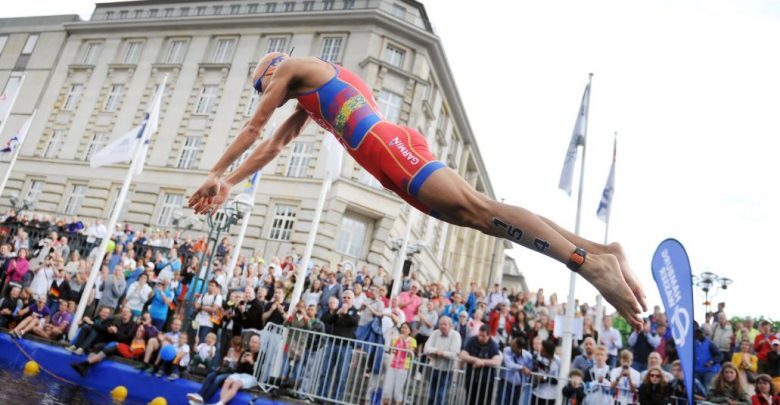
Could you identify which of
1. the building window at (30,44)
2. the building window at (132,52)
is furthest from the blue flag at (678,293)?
the building window at (30,44)

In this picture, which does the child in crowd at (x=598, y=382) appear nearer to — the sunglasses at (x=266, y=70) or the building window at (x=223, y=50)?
the sunglasses at (x=266, y=70)

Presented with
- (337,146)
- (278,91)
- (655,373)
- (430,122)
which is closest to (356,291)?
(337,146)

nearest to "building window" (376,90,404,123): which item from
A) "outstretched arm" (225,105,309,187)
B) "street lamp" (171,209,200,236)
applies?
"street lamp" (171,209,200,236)

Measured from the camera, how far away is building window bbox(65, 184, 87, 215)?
35.1m

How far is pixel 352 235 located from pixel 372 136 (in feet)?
83.7

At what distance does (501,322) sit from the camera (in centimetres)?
1320

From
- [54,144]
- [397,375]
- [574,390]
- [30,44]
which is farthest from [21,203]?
[574,390]

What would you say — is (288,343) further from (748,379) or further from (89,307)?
(748,379)

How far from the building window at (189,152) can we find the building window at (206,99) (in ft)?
5.87

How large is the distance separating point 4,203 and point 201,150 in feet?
47.3

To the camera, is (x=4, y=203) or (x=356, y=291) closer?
(x=356, y=291)

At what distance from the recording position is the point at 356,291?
13.2 metres

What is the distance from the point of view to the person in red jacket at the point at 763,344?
10961 millimetres

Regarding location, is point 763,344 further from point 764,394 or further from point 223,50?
point 223,50
